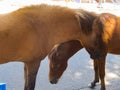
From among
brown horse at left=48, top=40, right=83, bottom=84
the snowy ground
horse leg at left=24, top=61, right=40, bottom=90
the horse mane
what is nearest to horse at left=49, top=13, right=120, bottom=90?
brown horse at left=48, top=40, right=83, bottom=84

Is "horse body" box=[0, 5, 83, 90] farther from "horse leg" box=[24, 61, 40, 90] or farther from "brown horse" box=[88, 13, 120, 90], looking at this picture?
"brown horse" box=[88, 13, 120, 90]

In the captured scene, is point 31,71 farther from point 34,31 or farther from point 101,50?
point 101,50

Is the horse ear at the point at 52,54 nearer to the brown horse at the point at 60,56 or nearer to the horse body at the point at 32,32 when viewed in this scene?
the brown horse at the point at 60,56

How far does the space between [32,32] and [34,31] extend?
3cm

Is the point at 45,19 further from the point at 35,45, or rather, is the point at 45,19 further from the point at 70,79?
the point at 70,79

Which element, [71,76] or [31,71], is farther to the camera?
[71,76]

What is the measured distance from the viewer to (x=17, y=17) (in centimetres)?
330

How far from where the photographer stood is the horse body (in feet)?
10.6

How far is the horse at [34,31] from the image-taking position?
10.6ft

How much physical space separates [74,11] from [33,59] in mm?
754

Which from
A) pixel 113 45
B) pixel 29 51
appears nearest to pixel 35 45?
pixel 29 51

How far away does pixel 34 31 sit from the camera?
131 inches

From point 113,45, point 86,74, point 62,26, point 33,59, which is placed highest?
point 62,26

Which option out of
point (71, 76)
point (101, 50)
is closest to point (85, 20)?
point (101, 50)
